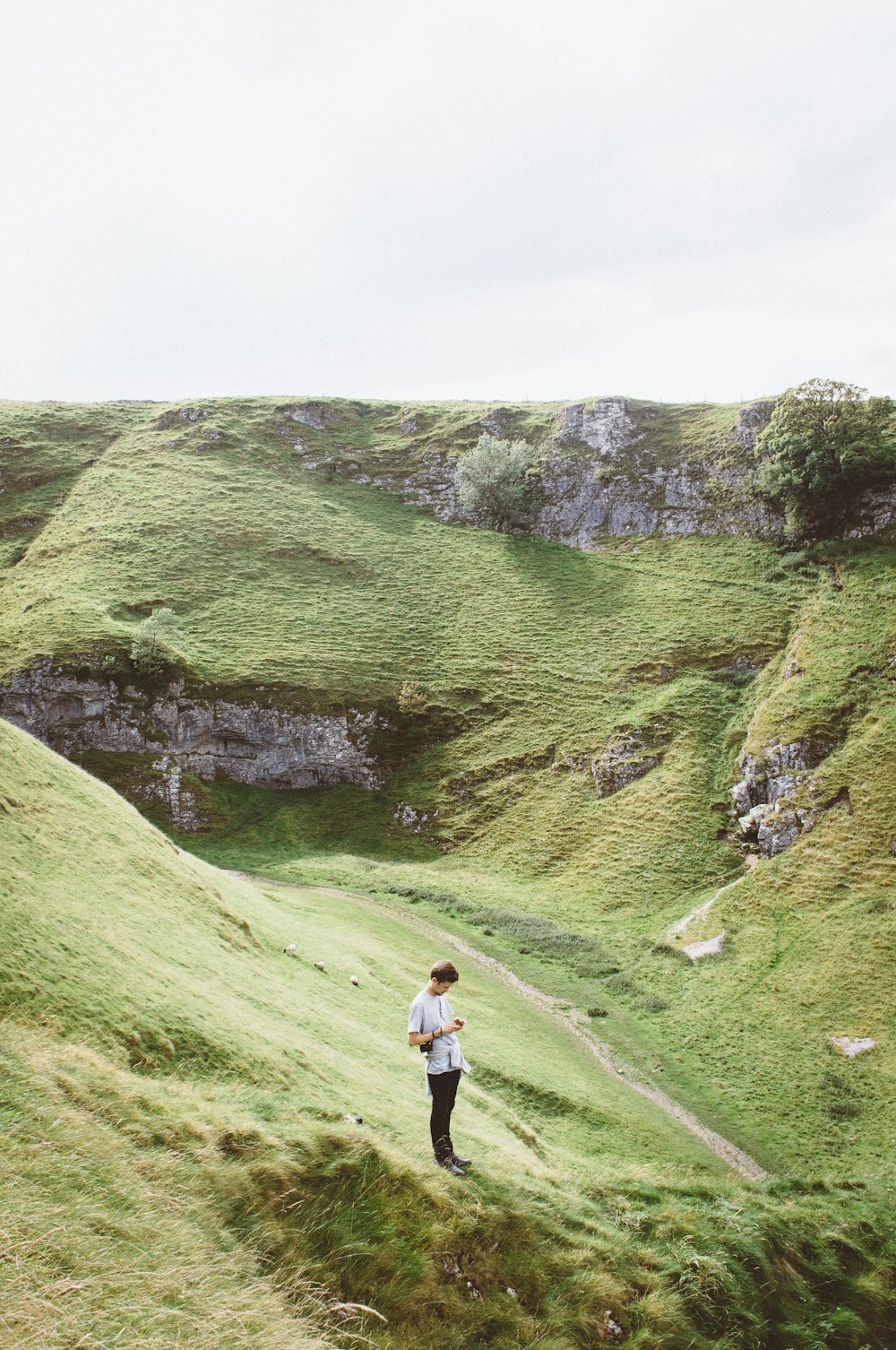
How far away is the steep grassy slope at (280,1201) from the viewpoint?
6.97 meters

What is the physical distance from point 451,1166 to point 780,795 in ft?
113

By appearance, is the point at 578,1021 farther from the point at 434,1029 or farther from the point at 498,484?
the point at 498,484

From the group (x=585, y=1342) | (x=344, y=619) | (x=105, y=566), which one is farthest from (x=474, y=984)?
(x=105, y=566)

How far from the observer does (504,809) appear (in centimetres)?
5200

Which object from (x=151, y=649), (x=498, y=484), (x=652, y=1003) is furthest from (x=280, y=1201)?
(x=498, y=484)

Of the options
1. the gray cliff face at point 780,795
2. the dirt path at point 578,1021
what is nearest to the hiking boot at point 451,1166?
the dirt path at point 578,1021

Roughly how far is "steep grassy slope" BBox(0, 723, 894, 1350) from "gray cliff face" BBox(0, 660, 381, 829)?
129 ft

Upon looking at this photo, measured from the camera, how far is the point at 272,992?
18.8 meters

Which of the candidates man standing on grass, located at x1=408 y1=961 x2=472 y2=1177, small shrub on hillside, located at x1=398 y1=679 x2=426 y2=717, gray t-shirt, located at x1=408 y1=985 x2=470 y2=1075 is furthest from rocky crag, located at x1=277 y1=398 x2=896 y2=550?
gray t-shirt, located at x1=408 y1=985 x2=470 y2=1075

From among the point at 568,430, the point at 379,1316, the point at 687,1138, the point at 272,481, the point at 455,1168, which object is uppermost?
the point at 568,430

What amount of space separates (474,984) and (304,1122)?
70.6 ft

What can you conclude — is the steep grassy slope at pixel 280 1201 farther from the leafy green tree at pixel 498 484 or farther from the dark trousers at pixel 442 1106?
the leafy green tree at pixel 498 484

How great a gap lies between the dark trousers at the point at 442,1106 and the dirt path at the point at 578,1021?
41.0ft

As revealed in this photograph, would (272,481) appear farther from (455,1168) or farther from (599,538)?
(455,1168)
